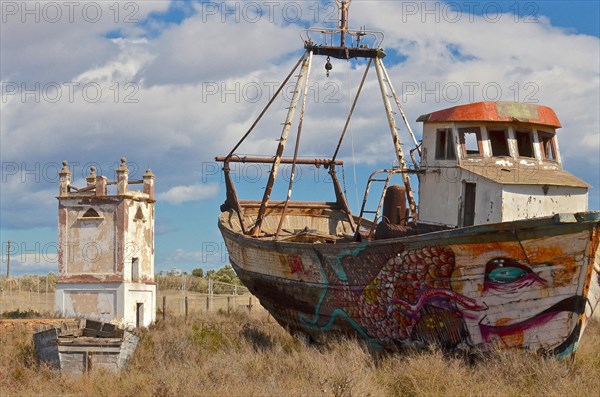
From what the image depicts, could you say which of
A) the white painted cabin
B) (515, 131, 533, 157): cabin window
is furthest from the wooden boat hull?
(515, 131, 533, 157): cabin window

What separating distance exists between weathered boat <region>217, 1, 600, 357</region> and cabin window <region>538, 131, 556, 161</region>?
0.8 inches

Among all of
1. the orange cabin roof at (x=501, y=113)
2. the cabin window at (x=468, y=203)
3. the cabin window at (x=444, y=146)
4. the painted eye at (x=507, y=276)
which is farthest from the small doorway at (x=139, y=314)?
the painted eye at (x=507, y=276)

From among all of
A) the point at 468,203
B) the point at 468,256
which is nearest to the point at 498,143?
the point at 468,203

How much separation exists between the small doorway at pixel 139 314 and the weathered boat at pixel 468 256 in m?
13.0

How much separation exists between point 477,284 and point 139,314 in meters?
21.1

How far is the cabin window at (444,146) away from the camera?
18.3 meters

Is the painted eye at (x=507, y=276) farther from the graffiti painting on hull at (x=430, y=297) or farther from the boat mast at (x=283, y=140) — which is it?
the boat mast at (x=283, y=140)

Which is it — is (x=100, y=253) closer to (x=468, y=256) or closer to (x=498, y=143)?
(x=498, y=143)

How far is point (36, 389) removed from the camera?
1658cm

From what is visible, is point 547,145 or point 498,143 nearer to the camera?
point 498,143

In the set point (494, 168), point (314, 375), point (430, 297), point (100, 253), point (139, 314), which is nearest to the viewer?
point (314, 375)

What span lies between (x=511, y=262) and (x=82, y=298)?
21.6 m

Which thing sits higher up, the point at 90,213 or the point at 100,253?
the point at 90,213

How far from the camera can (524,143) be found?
1833cm
